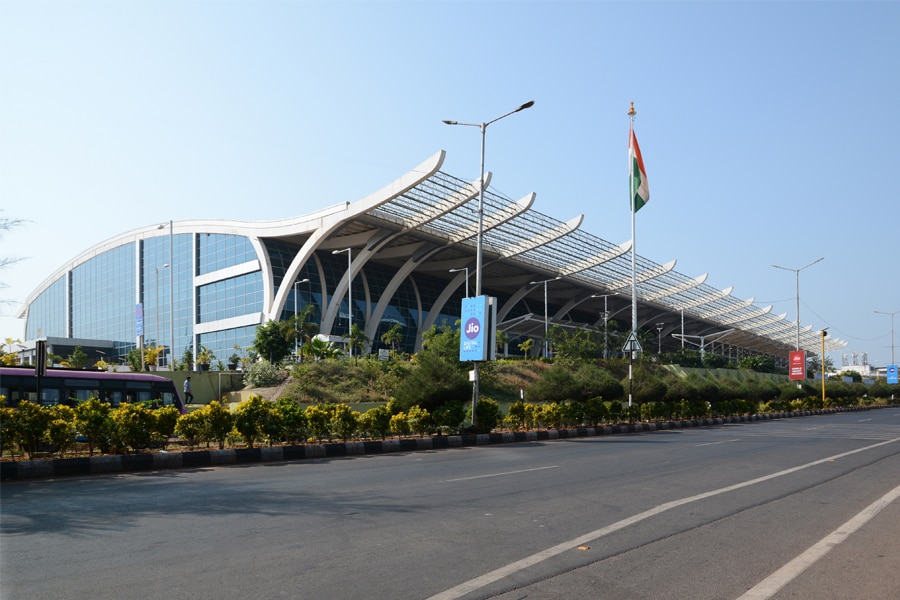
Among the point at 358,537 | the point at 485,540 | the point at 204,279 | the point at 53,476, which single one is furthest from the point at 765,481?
the point at 204,279

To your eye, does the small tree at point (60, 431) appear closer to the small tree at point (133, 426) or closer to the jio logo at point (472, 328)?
the small tree at point (133, 426)

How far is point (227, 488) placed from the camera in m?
9.23

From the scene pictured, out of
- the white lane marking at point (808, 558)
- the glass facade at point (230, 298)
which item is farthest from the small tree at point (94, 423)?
the glass facade at point (230, 298)

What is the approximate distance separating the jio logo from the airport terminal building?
21702 mm

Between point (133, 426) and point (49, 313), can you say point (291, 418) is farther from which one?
point (49, 313)

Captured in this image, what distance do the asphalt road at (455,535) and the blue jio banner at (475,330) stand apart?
7962 mm

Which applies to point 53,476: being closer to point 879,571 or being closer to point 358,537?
point 358,537

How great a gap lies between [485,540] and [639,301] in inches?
3051

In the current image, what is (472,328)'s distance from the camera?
64.3ft

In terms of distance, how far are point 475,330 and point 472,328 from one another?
15cm

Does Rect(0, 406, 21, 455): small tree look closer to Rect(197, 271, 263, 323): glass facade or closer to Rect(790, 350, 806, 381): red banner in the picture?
Rect(197, 271, 263, 323): glass facade

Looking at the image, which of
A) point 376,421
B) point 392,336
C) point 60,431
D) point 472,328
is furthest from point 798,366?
point 60,431

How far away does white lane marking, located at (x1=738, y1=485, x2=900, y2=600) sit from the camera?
4.58 meters

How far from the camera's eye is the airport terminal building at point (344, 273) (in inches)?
1946
